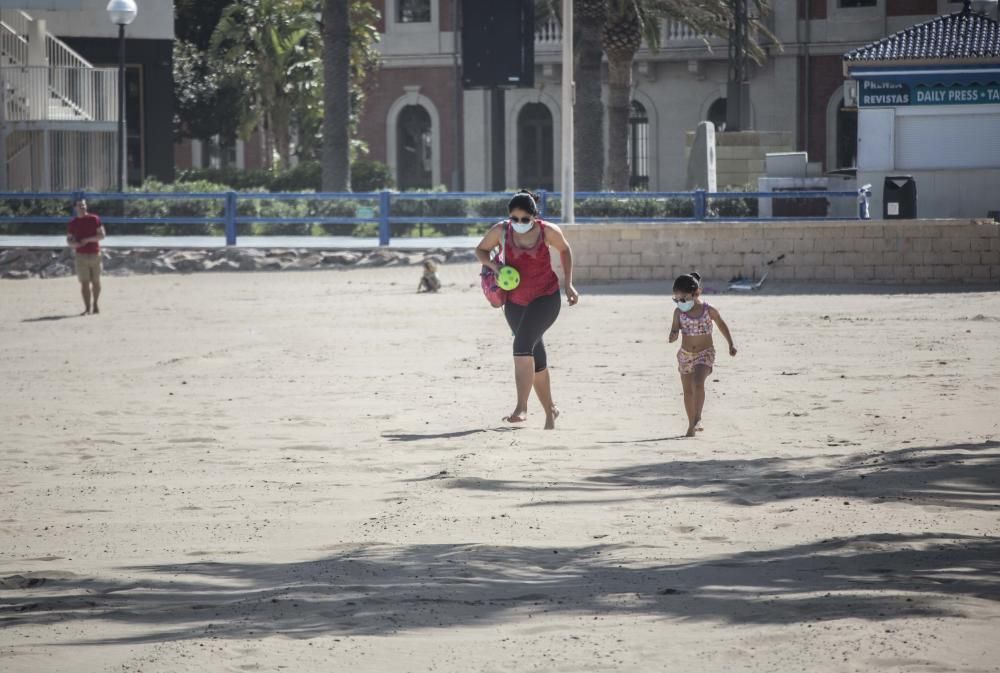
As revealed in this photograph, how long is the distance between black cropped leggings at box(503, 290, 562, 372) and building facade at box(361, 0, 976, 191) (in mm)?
30423

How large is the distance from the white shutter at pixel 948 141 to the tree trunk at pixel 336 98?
1127 cm

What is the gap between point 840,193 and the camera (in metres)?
26.1

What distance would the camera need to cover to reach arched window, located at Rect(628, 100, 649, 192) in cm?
4850

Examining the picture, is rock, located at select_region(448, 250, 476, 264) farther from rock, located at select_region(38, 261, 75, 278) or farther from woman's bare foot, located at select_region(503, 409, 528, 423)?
woman's bare foot, located at select_region(503, 409, 528, 423)

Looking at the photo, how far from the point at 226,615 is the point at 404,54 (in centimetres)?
4470

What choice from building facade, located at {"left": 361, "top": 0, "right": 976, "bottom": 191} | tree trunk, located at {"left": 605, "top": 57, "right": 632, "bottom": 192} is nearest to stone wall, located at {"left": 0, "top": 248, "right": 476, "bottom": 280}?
Result: tree trunk, located at {"left": 605, "top": 57, "right": 632, "bottom": 192}

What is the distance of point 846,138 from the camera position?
4528 centimetres

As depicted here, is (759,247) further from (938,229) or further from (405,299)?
(405,299)

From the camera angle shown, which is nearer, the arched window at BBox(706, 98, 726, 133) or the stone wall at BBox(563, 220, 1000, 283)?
the stone wall at BBox(563, 220, 1000, 283)

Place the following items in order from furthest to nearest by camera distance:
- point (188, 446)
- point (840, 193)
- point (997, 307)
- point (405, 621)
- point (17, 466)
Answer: point (840, 193) → point (997, 307) → point (188, 446) → point (17, 466) → point (405, 621)

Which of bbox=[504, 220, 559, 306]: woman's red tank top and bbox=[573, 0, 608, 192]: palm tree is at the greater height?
bbox=[573, 0, 608, 192]: palm tree

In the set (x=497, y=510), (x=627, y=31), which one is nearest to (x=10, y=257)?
(x=627, y=31)

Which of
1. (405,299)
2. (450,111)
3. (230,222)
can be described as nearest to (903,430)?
(405,299)

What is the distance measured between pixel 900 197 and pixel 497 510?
18.2 m
